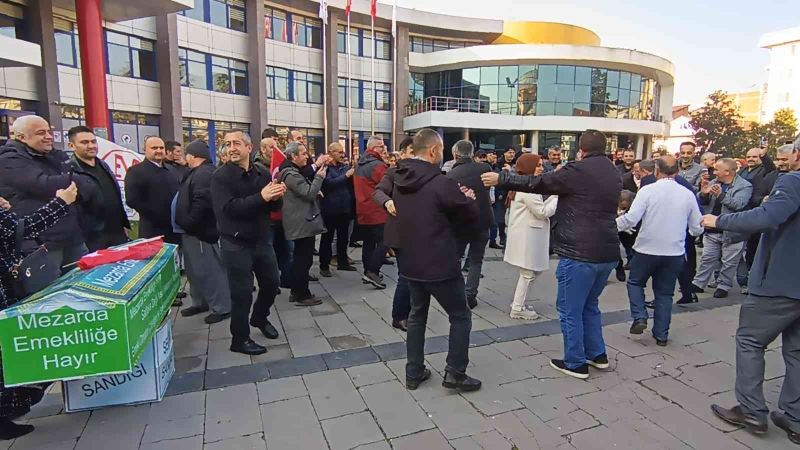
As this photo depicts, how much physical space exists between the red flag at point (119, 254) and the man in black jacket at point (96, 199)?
1.00m

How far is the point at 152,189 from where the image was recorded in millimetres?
4910

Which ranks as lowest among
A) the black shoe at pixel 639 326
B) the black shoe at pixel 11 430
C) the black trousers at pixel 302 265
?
the black shoe at pixel 11 430

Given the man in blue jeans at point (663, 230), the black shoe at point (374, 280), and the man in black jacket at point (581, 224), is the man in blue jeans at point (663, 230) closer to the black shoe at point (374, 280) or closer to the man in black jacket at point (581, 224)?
the man in black jacket at point (581, 224)

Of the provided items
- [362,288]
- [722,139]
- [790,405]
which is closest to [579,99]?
[722,139]

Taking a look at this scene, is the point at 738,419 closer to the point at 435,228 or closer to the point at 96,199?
the point at 435,228

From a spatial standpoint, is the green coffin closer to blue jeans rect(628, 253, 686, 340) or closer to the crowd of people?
the crowd of people

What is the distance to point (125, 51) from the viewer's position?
19375 millimetres

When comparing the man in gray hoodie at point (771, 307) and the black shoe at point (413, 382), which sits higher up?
the man in gray hoodie at point (771, 307)

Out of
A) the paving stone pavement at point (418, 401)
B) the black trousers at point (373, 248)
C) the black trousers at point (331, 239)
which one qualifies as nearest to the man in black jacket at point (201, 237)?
the paving stone pavement at point (418, 401)

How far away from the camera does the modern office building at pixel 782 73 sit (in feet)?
191

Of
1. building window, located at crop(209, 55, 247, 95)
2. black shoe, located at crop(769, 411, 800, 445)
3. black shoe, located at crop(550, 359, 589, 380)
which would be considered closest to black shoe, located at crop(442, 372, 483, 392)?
black shoe, located at crop(550, 359, 589, 380)

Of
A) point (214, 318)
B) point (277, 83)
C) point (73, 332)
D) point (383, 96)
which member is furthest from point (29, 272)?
point (383, 96)

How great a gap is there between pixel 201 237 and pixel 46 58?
1683 centimetres

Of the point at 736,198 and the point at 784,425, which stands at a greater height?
the point at 736,198
